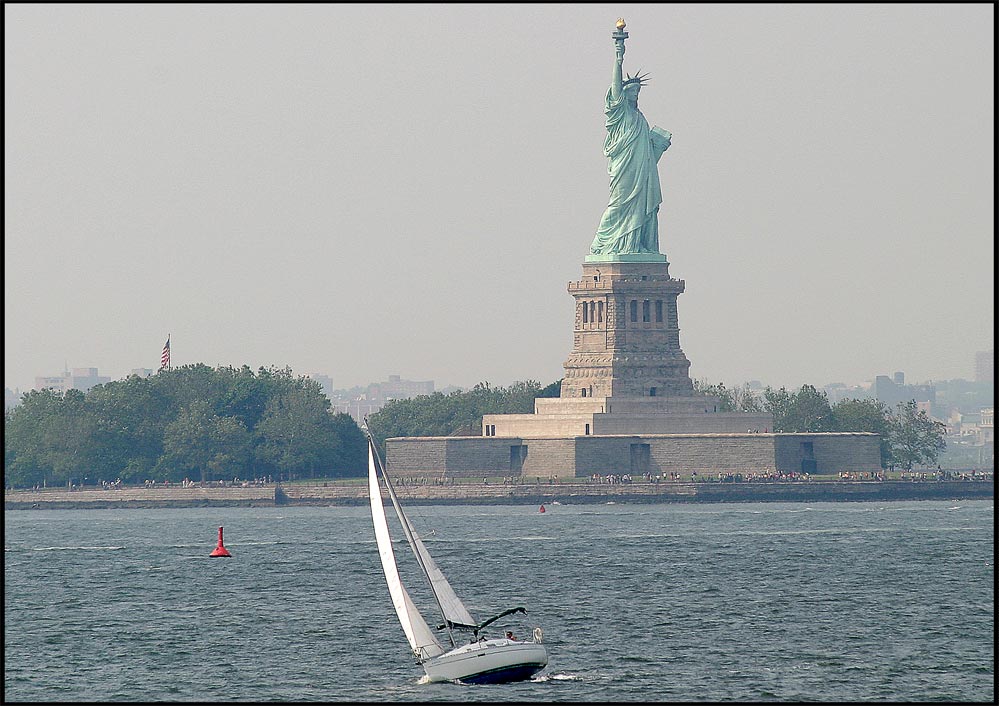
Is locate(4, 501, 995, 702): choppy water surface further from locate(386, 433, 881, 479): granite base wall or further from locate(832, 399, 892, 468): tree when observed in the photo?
locate(832, 399, 892, 468): tree

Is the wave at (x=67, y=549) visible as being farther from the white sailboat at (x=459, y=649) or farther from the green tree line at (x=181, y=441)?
the white sailboat at (x=459, y=649)

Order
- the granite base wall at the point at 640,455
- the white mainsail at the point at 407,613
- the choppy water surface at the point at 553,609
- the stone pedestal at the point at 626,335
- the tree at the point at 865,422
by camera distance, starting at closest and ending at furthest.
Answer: the white mainsail at the point at 407,613 < the choppy water surface at the point at 553,609 < the granite base wall at the point at 640,455 < the stone pedestal at the point at 626,335 < the tree at the point at 865,422

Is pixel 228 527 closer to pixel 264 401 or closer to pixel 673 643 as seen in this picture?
pixel 264 401

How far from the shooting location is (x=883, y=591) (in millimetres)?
94000

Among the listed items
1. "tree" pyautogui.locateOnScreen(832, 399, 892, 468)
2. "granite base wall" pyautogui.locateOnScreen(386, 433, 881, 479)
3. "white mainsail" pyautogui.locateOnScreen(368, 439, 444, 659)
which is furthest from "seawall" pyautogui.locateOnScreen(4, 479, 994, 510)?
"white mainsail" pyautogui.locateOnScreen(368, 439, 444, 659)

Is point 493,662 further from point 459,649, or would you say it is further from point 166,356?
point 166,356

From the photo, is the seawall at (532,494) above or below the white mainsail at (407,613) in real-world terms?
above

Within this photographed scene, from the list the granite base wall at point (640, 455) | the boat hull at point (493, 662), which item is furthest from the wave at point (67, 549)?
the boat hull at point (493, 662)

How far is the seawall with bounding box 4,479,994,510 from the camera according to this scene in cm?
16875

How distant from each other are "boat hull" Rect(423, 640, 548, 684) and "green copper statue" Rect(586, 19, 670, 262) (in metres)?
120

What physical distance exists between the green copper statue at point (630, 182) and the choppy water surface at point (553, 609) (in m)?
39.7

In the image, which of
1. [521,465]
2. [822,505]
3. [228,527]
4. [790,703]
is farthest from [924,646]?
[521,465]

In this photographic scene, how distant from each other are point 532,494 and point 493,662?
107m

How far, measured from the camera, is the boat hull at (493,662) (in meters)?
62.9
